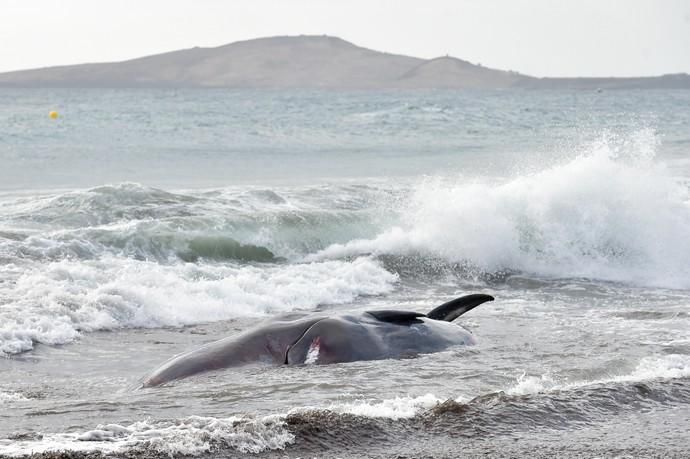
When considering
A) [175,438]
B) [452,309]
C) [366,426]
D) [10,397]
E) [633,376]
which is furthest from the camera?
[452,309]

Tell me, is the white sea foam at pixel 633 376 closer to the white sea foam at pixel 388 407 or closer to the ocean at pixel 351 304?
the ocean at pixel 351 304

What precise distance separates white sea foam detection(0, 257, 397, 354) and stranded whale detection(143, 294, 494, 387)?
2.25m

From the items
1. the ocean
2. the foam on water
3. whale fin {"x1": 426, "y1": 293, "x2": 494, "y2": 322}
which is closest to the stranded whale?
the ocean

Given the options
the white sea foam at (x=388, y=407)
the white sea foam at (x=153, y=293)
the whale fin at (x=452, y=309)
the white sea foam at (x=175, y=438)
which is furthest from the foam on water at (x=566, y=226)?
the white sea foam at (x=175, y=438)

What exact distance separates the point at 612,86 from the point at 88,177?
13012cm

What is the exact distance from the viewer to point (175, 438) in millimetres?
4680

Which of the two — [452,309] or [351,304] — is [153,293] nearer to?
[351,304]

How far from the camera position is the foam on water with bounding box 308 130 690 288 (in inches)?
535

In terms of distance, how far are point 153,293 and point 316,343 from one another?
12.5 ft

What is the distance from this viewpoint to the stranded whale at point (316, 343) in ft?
22.2

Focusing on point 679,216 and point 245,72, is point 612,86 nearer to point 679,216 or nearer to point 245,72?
point 245,72

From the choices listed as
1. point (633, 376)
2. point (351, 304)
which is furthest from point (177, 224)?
point (633, 376)

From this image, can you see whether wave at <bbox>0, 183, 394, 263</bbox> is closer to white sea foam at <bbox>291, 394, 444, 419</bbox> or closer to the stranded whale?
the stranded whale

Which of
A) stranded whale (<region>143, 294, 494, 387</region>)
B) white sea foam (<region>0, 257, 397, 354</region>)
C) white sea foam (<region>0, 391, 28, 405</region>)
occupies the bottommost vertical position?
white sea foam (<region>0, 257, 397, 354</region>)
